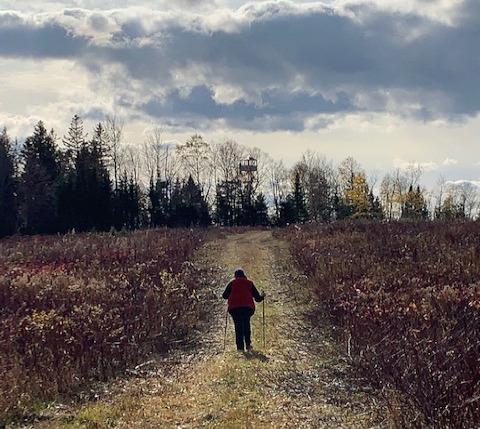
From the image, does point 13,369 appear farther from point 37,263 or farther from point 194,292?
point 37,263

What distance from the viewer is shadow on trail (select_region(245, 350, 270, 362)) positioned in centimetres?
1258

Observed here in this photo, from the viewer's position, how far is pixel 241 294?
14102 millimetres

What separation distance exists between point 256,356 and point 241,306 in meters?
1.41

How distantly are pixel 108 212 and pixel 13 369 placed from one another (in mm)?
54304

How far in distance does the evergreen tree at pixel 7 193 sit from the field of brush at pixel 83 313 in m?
36.9

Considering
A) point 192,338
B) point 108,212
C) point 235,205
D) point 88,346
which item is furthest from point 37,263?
A: point 235,205

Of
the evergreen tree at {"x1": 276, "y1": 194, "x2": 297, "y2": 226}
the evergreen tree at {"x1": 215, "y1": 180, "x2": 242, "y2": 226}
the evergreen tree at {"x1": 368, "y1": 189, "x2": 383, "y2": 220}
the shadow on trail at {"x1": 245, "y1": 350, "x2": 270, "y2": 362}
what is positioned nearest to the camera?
the shadow on trail at {"x1": 245, "y1": 350, "x2": 270, "y2": 362}

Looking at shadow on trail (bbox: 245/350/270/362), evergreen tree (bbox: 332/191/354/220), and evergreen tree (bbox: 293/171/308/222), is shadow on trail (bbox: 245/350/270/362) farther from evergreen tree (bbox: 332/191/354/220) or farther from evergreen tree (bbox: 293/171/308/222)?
evergreen tree (bbox: 332/191/354/220)

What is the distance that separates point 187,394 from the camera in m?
10.2

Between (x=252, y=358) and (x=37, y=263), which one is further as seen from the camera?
(x=37, y=263)

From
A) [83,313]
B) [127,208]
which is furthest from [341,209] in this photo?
[83,313]

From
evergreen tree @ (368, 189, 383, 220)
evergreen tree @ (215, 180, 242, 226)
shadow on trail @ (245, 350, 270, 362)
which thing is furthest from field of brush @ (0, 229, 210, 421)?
evergreen tree @ (368, 189, 383, 220)

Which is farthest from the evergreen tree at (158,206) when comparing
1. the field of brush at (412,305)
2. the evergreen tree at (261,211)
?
the field of brush at (412,305)

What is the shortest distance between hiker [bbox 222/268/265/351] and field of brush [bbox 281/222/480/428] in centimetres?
198
